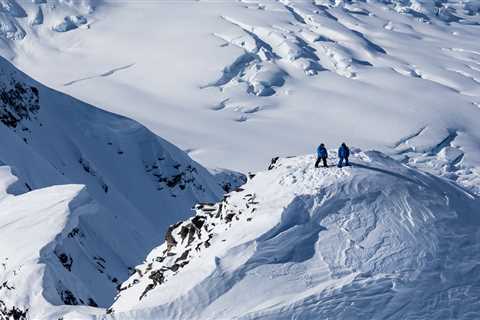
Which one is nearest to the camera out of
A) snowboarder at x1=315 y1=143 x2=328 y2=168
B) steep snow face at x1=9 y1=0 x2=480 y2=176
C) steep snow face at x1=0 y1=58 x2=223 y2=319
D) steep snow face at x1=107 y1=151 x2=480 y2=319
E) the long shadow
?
steep snow face at x1=107 y1=151 x2=480 y2=319

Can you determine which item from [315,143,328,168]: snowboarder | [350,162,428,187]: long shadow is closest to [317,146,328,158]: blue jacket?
[315,143,328,168]: snowboarder

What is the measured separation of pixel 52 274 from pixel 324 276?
9.94 metres

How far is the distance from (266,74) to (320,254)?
124 m

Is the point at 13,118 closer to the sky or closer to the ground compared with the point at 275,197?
closer to the ground

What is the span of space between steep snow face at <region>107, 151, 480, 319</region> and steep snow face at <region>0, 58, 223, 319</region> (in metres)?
3.67

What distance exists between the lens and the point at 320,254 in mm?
23172

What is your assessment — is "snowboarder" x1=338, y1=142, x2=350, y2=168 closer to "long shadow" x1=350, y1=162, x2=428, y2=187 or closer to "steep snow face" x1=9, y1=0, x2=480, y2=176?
"long shadow" x1=350, y1=162, x2=428, y2=187

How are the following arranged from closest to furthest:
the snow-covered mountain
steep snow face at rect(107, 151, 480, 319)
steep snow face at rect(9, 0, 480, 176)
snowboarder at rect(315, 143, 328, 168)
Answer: steep snow face at rect(107, 151, 480, 319) < the snow-covered mountain < snowboarder at rect(315, 143, 328, 168) < steep snow face at rect(9, 0, 480, 176)

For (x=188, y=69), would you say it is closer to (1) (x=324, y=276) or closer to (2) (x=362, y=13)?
(2) (x=362, y=13)

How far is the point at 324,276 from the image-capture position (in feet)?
73.9

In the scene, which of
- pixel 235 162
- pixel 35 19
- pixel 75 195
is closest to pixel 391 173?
pixel 75 195

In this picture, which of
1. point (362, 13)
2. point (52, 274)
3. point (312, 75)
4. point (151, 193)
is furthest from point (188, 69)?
point (52, 274)

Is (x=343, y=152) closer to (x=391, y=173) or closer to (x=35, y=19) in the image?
(x=391, y=173)

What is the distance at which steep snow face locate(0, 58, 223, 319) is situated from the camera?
27141 millimetres
